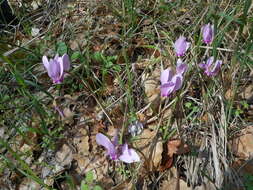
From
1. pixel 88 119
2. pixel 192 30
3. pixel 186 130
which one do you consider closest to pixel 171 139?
pixel 186 130

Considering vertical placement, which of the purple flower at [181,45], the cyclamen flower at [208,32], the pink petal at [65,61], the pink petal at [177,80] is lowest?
the pink petal at [177,80]

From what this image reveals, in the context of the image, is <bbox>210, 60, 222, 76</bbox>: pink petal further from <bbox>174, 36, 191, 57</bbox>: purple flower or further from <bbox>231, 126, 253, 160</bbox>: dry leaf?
<bbox>231, 126, 253, 160</bbox>: dry leaf

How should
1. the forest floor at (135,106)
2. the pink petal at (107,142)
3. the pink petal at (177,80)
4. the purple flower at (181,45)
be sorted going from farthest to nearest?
the purple flower at (181,45), the forest floor at (135,106), the pink petal at (177,80), the pink petal at (107,142)

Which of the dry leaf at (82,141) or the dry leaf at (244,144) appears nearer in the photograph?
the dry leaf at (244,144)

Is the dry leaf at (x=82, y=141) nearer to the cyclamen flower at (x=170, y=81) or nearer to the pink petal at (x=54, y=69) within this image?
the pink petal at (x=54, y=69)

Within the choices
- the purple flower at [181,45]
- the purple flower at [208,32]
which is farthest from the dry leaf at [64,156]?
the purple flower at [208,32]

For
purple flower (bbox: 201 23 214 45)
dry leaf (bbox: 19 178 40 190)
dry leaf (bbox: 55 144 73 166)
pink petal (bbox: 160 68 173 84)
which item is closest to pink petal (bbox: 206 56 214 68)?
purple flower (bbox: 201 23 214 45)

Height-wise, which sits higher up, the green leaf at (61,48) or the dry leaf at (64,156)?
the green leaf at (61,48)

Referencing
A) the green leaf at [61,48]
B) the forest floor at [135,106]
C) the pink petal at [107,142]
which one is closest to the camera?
the pink petal at [107,142]
